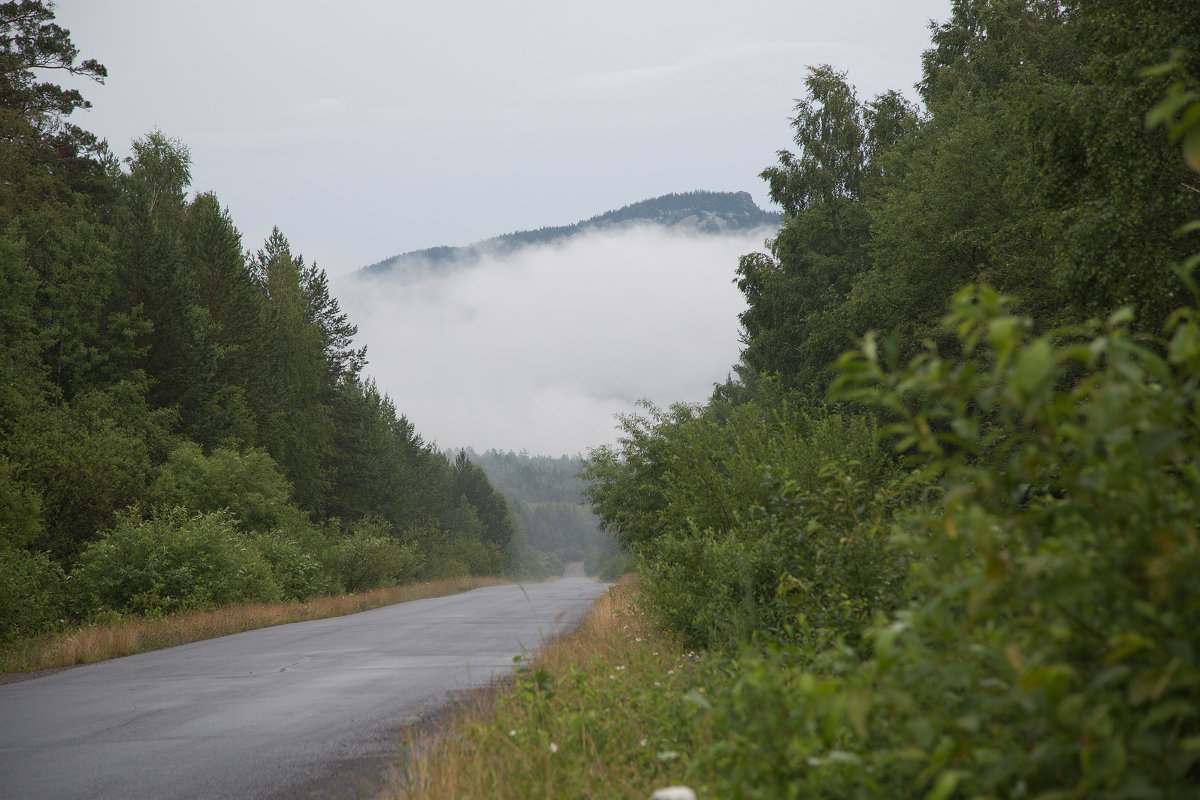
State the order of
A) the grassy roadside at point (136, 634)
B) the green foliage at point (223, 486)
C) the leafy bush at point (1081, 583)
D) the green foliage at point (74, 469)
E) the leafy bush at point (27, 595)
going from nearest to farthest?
the leafy bush at point (1081, 583) → the grassy roadside at point (136, 634) → the leafy bush at point (27, 595) → the green foliage at point (74, 469) → the green foliage at point (223, 486)

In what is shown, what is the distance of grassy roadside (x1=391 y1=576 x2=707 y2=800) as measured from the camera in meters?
4.32

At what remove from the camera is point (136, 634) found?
49.9ft

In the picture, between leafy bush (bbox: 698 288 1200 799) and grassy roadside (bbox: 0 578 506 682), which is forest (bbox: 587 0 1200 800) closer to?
leafy bush (bbox: 698 288 1200 799)

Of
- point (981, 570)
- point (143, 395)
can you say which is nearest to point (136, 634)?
point (981, 570)

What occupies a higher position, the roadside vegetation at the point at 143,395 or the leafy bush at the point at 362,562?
the roadside vegetation at the point at 143,395

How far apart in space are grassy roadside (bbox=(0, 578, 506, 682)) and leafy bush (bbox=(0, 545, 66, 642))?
3.11 feet

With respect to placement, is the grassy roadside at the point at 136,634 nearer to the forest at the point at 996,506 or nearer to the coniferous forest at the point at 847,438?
the coniferous forest at the point at 847,438

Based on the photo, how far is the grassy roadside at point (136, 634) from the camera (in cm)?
1288

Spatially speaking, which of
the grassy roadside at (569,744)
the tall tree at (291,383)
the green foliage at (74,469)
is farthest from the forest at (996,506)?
the tall tree at (291,383)

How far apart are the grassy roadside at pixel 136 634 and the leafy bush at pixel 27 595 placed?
95cm

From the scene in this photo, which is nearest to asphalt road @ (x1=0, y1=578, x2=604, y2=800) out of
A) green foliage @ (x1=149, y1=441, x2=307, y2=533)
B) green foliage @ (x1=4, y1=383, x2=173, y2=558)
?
green foliage @ (x1=4, y1=383, x2=173, y2=558)

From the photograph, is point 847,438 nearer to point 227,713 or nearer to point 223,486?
point 227,713

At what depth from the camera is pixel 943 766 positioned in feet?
7.74

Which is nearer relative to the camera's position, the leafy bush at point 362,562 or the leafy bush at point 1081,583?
the leafy bush at point 1081,583
